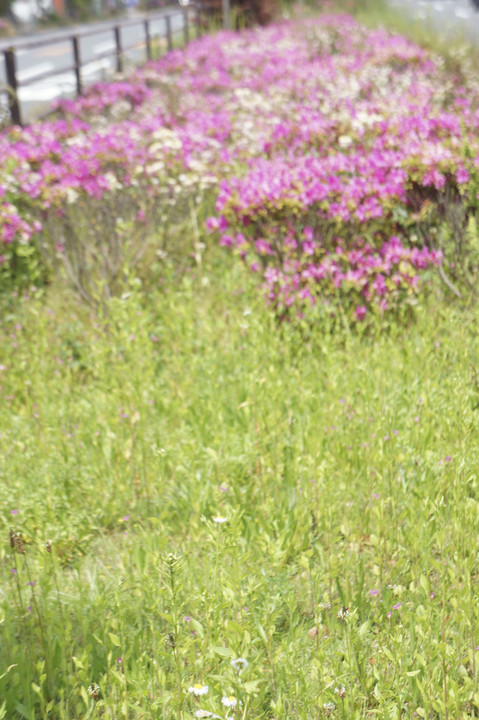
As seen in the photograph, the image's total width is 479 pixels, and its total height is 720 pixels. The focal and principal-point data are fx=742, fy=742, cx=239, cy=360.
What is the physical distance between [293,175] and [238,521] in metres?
3.96

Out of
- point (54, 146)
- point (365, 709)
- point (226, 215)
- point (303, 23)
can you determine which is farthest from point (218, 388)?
point (303, 23)

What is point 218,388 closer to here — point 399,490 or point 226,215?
point 399,490

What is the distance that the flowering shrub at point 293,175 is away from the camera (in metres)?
5.16

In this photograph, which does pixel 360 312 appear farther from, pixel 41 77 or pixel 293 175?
pixel 41 77

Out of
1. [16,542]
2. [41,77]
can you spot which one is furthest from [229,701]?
[41,77]

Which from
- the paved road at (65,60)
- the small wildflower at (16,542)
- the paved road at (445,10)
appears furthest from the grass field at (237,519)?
the paved road at (445,10)

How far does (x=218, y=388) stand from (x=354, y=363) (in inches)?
30.9

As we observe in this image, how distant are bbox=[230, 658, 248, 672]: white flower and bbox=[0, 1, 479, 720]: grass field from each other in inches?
1.1

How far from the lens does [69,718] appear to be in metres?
2.34

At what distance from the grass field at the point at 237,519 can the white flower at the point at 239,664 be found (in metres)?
0.03

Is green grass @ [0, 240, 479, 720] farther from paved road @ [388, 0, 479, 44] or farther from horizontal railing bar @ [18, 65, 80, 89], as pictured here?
paved road @ [388, 0, 479, 44]

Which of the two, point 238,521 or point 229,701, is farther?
point 238,521

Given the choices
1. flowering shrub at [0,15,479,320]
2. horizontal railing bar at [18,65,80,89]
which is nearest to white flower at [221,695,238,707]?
flowering shrub at [0,15,479,320]

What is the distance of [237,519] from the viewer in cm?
211
